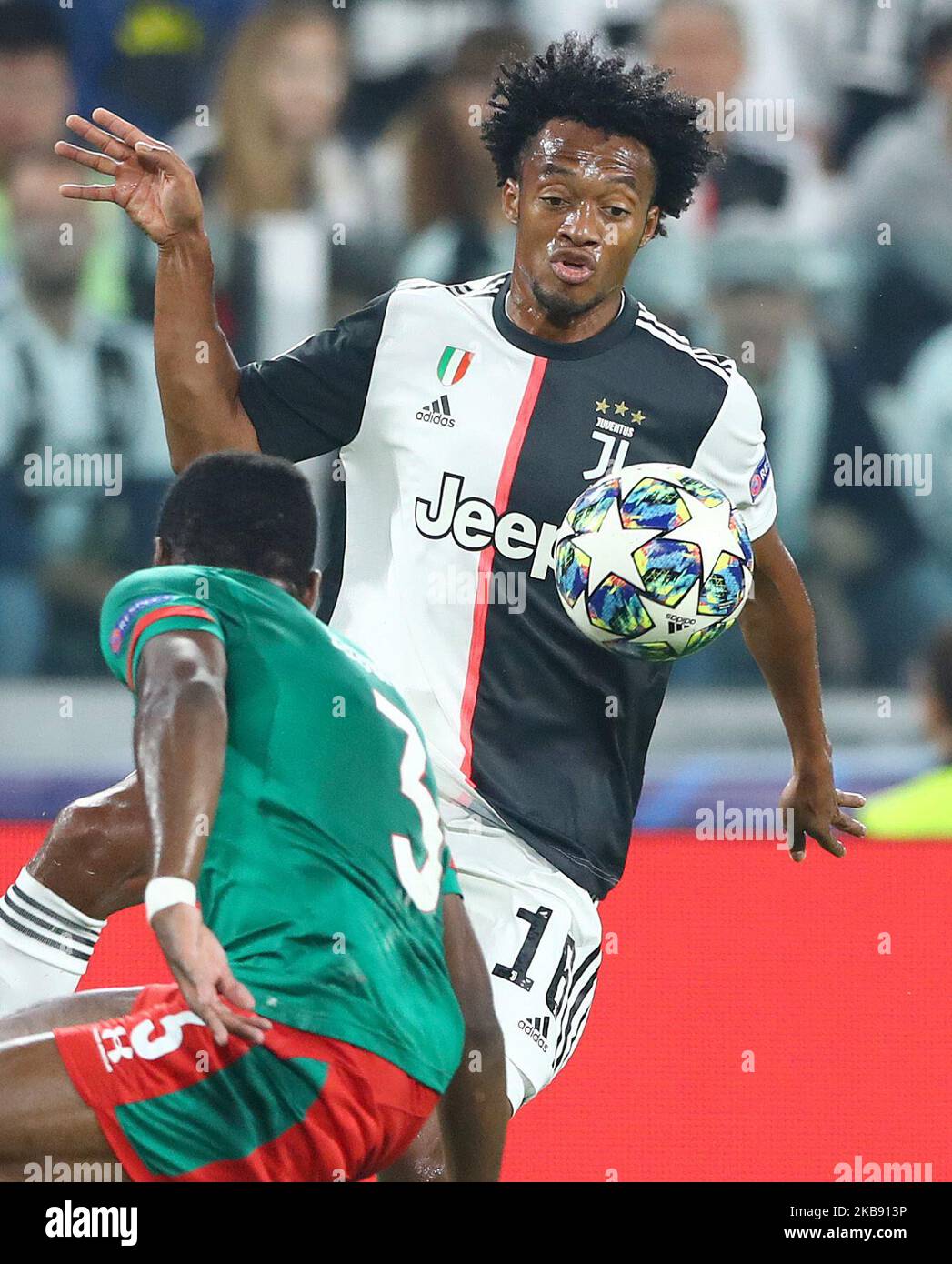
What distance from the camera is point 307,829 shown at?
2311mm

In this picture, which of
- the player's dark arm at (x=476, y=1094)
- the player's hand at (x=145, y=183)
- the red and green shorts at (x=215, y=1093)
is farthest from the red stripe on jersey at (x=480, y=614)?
the red and green shorts at (x=215, y=1093)

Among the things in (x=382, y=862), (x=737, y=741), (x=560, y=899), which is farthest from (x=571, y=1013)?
(x=737, y=741)

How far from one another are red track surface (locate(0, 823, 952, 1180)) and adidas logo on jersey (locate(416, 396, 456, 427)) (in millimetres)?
1433

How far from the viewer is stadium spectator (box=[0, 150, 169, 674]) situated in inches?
287

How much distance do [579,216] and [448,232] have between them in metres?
4.42

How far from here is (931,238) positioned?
7973 mm

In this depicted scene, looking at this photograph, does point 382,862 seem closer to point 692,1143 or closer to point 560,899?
point 560,899

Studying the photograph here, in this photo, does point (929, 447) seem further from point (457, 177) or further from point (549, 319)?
point (549, 319)

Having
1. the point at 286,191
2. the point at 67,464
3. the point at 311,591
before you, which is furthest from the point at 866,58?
the point at 311,591

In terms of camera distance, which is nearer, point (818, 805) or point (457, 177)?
point (818, 805)

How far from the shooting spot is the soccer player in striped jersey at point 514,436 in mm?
3309

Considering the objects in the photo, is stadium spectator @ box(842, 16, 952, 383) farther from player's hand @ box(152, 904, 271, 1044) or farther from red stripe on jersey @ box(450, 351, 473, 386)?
player's hand @ box(152, 904, 271, 1044)

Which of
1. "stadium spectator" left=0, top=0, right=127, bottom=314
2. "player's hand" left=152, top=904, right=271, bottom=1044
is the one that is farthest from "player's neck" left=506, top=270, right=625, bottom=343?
"stadium spectator" left=0, top=0, right=127, bottom=314

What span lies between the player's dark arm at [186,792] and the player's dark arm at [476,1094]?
60 cm
